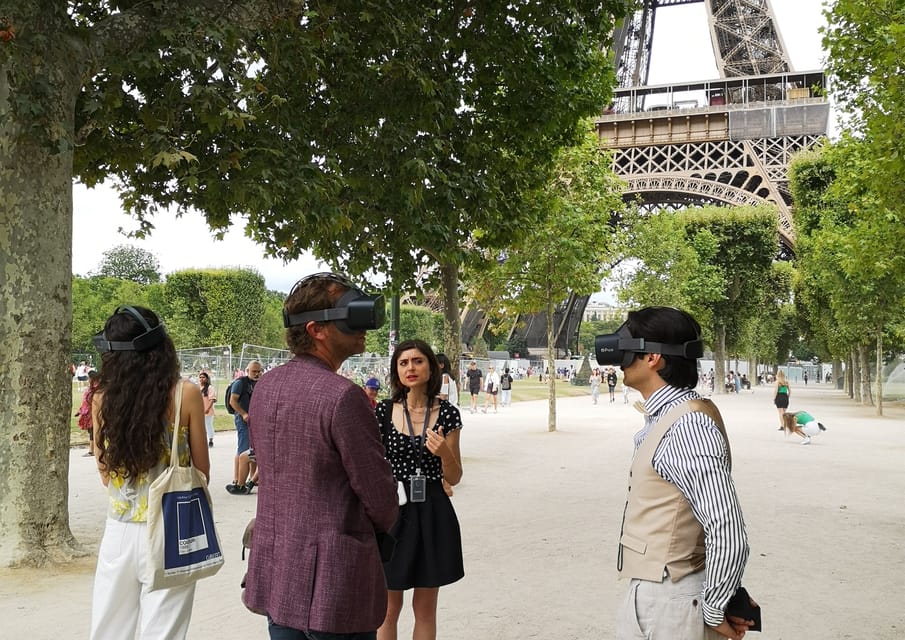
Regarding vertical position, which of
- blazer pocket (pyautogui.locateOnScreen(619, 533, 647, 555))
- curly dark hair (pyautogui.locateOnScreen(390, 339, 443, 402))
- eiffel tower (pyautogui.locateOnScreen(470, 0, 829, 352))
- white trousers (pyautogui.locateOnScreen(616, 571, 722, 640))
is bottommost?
white trousers (pyautogui.locateOnScreen(616, 571, 722, 640))

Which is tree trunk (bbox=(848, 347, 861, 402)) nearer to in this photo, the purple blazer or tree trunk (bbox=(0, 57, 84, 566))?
tree trunk (bbox=(0, 57, 84, 566))

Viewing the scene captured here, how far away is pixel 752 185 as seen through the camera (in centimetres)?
4903

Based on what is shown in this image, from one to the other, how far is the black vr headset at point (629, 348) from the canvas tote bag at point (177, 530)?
171 cm

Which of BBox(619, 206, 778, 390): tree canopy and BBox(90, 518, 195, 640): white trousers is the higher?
BBox(619, 206, 778, 390): tree canopy

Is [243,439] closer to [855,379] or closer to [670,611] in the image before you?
[670,611]

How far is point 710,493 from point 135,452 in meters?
2.18

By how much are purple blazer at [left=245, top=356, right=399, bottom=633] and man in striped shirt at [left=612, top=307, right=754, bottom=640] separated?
752 millimetres

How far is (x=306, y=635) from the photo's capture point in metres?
2.45

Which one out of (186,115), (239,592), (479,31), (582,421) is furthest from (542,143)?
(582,421)

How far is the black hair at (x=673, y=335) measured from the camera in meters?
2.57

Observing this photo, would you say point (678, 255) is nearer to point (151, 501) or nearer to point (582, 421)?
point (582, 421)

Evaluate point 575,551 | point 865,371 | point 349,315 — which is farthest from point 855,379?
point 349,315

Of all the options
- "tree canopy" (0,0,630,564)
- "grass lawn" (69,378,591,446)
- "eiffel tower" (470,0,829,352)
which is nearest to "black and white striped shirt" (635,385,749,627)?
"tree canopy" (0,0,630,564)

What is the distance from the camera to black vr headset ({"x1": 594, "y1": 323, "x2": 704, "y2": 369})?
2.56m
